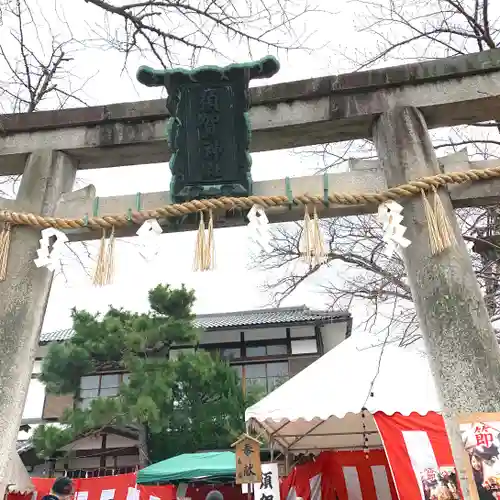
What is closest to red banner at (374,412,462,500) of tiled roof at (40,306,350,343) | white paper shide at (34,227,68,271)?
white paper shide at (34,227,68,271)

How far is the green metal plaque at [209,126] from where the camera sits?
2.98 meters

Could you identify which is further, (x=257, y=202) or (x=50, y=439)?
(x=50, y=439)

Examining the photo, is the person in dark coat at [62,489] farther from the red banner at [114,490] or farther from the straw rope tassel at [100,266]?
the red banner at [114,490]

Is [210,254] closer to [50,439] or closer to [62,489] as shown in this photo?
[62,489]

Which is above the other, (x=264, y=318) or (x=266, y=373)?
(x=264, y=318)

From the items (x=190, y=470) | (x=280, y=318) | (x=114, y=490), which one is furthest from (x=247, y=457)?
(x=280, y=318)

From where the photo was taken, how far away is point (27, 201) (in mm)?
3213

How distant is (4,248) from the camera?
9.76ft

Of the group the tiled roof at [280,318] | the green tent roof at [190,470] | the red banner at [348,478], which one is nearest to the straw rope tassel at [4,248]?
the red banner at [348,478]

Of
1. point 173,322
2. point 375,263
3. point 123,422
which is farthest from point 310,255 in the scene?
point 173,322

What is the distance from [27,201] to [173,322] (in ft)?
41.1

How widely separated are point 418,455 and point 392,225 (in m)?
3.33

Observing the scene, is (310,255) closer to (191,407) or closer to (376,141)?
(376,141)

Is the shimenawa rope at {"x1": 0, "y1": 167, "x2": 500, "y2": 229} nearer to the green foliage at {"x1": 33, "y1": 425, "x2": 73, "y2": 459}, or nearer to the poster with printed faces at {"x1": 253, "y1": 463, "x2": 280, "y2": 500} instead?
the poster with printed faces at {"x1": 253, "y1": 463, "x2": 280, "y2": 500}
